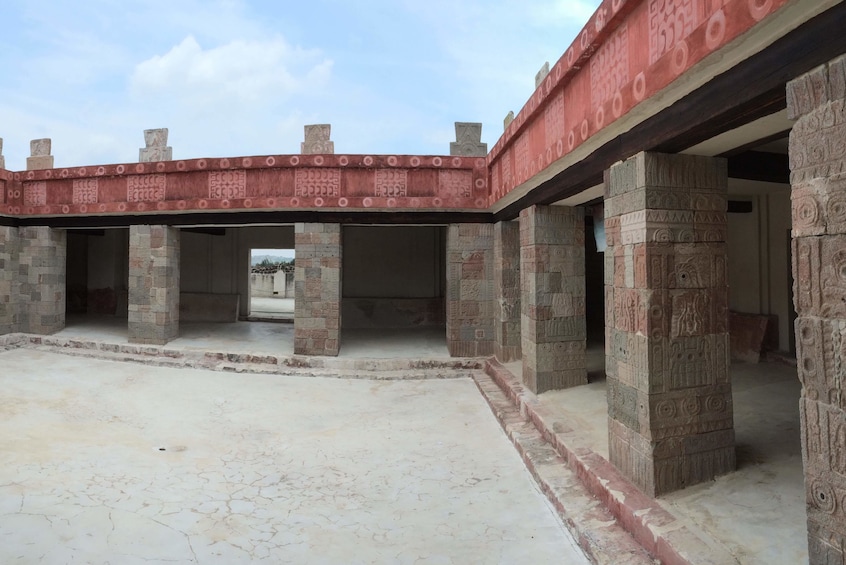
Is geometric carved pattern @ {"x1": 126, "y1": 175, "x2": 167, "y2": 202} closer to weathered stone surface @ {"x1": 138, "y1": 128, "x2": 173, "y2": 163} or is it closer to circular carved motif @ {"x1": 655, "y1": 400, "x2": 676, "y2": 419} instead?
weathered stone surface @ {"x1": 138, "y1": 128, "x2": 173, "y2": 163}

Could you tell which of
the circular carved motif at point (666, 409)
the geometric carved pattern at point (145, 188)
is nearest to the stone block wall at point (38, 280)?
the geometric carved pattern at point (145, 188)

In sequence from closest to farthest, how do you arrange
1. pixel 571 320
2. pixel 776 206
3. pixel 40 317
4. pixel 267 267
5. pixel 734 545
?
pixel 734 545
pixel 571 320
pixel 776 206
pixel 40 317
pixel 267 267

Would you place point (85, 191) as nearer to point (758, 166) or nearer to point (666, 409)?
point (666, 409)

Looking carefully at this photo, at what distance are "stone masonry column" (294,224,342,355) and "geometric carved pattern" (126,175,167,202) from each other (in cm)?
286

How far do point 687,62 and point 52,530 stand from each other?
15.4ft

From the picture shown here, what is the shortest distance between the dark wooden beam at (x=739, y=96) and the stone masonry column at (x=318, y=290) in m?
5.19

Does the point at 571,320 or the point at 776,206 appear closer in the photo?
the point at 571,320

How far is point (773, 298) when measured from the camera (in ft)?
21.3

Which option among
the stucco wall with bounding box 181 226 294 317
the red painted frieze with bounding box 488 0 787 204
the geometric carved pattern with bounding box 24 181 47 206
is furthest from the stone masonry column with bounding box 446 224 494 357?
the geometric carved pattern with bounding box 24 181 47 206

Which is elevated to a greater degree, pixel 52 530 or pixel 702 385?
pixel 702 385

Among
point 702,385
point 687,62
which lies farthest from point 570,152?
point 702,385

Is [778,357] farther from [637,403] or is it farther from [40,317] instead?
[40,317]

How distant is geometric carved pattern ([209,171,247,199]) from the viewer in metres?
8.30

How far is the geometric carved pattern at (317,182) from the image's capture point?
803 centimetres
